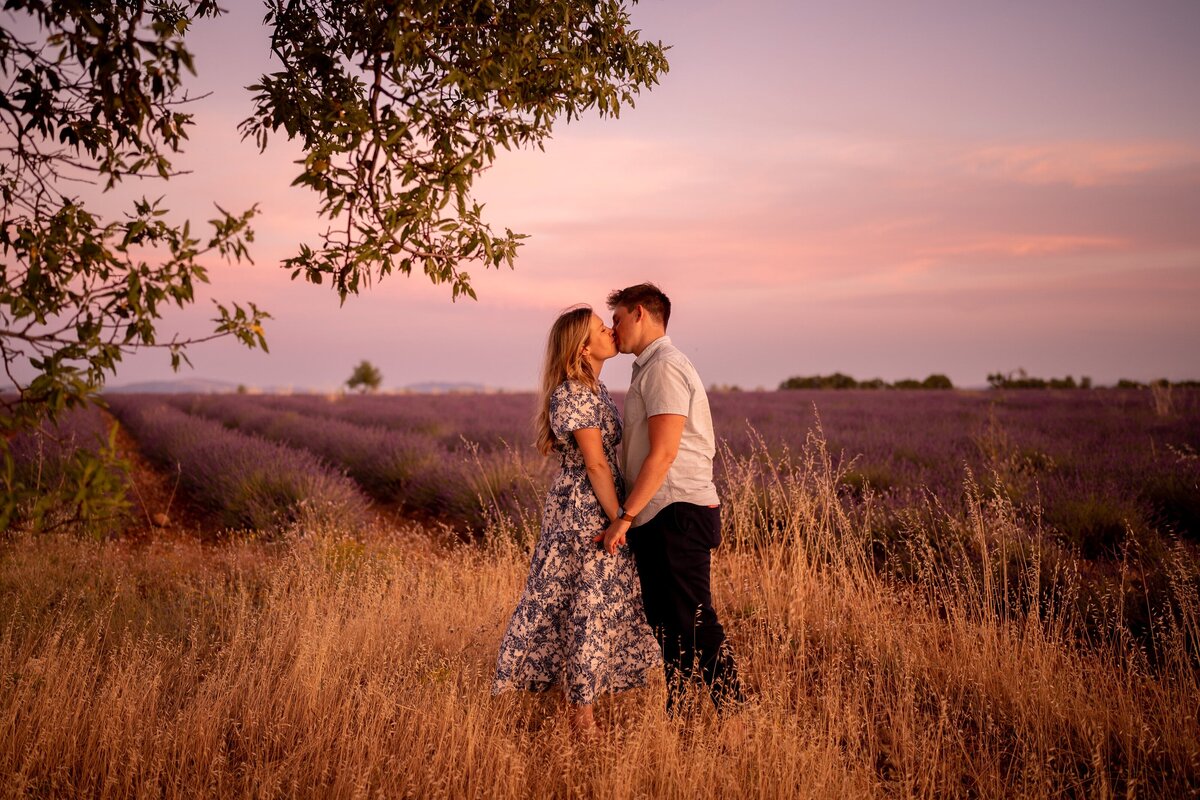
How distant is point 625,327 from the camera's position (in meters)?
3.24

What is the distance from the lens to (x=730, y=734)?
2.96 m

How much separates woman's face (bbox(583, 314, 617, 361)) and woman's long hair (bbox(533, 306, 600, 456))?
0.02m

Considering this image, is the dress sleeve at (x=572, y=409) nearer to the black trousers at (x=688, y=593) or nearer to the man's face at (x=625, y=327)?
the man's face at (x=625, y=327)

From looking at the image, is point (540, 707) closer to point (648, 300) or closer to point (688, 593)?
point (688, 593)

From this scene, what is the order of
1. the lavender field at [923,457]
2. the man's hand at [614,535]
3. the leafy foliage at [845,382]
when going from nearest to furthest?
the man's hand at [614,535] → the lavender field at [923,457] → the leafy foliage at [845,382]

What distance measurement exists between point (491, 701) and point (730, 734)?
4.09 feet

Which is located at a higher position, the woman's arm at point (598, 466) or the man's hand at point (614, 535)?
the woman's arm at point (598, 466)

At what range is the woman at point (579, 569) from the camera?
3.15m

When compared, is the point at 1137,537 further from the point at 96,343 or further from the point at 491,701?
the point at 96,343

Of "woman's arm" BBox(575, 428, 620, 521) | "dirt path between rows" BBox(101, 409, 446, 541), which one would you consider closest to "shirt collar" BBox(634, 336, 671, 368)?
"woman's arm" BBox(575, 428, 620, 521)

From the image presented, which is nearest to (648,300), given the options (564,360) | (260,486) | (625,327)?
(625,327)

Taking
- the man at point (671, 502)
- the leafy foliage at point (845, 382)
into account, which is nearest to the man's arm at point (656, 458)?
the man at point (671, 502)

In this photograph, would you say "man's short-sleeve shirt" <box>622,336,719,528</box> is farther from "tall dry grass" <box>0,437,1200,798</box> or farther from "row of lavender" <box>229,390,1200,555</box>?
"row of lavender" <box>229,390,1200,555</box>

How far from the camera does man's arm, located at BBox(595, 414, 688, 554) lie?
2.91 metres
